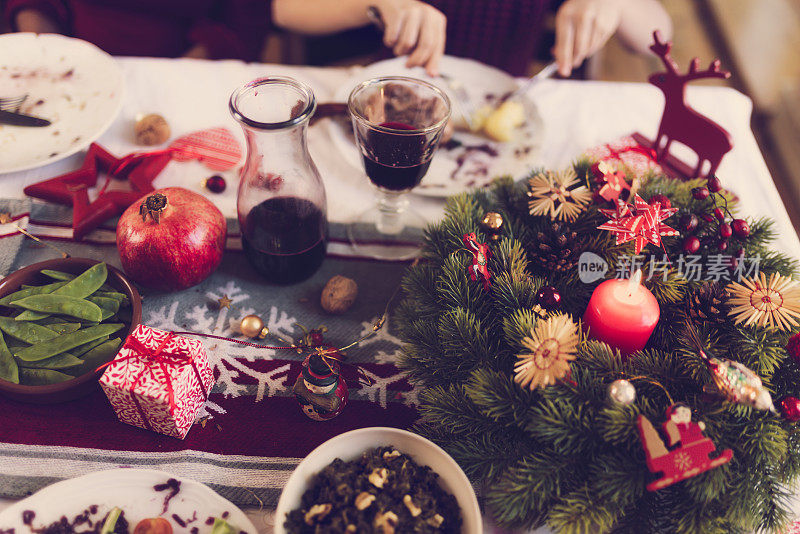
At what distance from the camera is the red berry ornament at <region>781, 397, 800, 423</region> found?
551mm

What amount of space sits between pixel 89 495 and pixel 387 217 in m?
0.55

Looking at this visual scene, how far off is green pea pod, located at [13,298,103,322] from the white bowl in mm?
329

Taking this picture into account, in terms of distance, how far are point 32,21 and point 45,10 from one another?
5 cm

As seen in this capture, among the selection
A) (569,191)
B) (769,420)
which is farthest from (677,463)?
(569,191)

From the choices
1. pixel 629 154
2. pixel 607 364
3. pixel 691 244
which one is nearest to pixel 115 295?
pixel 607 364

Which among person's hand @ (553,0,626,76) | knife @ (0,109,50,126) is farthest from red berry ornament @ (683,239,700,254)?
knife @ (0,109,50,126)

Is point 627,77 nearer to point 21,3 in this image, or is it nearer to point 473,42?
point 473,42

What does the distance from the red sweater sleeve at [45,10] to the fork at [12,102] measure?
0.44 meters

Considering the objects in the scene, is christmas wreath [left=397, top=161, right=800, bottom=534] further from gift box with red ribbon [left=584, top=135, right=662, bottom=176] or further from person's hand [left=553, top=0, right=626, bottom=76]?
person's hand [left=553, top=0, right=626, bottom=76]

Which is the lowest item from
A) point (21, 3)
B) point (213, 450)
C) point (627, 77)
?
point (627, 77)

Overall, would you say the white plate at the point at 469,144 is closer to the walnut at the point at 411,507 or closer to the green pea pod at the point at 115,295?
the green pea pod at the point at 115,295

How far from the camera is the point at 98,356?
66cm

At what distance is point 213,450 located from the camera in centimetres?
66

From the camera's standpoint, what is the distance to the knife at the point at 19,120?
0.94 meters
